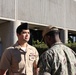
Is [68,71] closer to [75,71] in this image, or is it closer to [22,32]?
[75,71]

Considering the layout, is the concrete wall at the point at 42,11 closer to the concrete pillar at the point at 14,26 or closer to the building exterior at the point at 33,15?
the building exterior at the point at 33,15

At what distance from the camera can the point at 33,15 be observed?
21422 millimetres

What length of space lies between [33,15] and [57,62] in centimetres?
1828

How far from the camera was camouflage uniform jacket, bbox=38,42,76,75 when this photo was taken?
3.20 m

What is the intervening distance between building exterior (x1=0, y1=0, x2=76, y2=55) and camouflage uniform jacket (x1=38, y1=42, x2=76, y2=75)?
15.5 meters

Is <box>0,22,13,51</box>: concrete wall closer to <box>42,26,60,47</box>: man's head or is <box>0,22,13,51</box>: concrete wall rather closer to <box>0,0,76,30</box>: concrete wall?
<box>0,0,76,30</box>: concrete wall

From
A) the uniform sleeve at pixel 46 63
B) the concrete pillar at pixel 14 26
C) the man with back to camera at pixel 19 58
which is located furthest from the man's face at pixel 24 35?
the concrete pillar at pixel 14 26

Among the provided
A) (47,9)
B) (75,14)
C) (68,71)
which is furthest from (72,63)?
(75,14)

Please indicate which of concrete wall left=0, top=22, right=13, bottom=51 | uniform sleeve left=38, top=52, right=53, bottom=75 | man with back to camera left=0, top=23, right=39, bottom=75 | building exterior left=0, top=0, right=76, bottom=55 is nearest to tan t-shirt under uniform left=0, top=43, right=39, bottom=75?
man with back to camera left=0, top=23, right=39, bottom=75

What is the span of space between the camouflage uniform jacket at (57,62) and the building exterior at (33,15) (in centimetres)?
1546

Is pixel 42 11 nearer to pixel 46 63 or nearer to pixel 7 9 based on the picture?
pixel 7 9

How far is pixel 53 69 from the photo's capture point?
3223 millimetres

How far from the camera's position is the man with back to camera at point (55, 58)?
3.20 meters

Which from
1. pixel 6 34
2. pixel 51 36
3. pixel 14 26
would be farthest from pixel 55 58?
pixel 6 34
